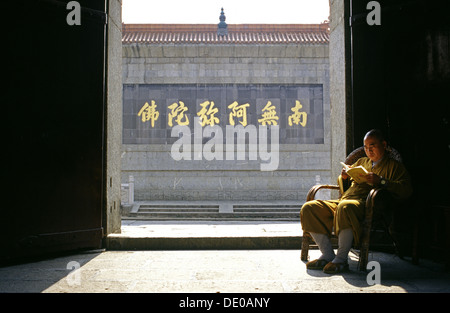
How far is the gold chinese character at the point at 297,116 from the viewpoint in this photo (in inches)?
491

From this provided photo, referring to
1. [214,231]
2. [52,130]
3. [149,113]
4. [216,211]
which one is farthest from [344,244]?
[149,113]

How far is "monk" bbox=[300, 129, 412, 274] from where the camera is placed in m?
3.17

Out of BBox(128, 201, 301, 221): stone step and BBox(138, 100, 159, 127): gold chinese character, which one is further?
BBox(138, 100, 159, 127): gold chinese character

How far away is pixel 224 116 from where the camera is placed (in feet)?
41.2

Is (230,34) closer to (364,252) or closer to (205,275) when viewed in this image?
(364,252)

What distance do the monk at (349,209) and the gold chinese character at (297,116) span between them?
9.01 m

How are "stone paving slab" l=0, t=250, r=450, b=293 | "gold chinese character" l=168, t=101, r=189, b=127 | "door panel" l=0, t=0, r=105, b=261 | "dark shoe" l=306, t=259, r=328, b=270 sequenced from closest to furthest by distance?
"stone paving slab" l=0, t=250, r=450, b=293, "dark shoe" l=306, t=259, r=328, b=270, "door panel" l=0, t=0, r=105, b=261, "gold chinese character" l=168, t=101, r=189, b=127

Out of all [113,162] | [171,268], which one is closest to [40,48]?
[113,162]

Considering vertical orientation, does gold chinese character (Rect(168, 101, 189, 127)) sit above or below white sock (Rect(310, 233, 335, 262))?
above

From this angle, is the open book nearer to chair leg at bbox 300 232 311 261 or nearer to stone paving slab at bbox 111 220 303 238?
chair leg at bbox 300 232 311 261

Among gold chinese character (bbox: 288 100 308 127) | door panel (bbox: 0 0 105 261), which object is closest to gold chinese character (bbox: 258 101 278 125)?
gold chinese character (bbox: 288 100 308 127)

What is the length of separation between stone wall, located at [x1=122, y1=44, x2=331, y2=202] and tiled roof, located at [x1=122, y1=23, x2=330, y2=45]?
9.1 inches

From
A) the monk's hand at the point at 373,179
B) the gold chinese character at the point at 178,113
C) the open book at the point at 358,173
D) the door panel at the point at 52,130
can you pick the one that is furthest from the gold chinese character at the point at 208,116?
the monk's hand at the point at 373,179

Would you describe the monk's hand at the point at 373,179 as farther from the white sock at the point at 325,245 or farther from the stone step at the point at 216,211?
the stone step at the point at 216,211
